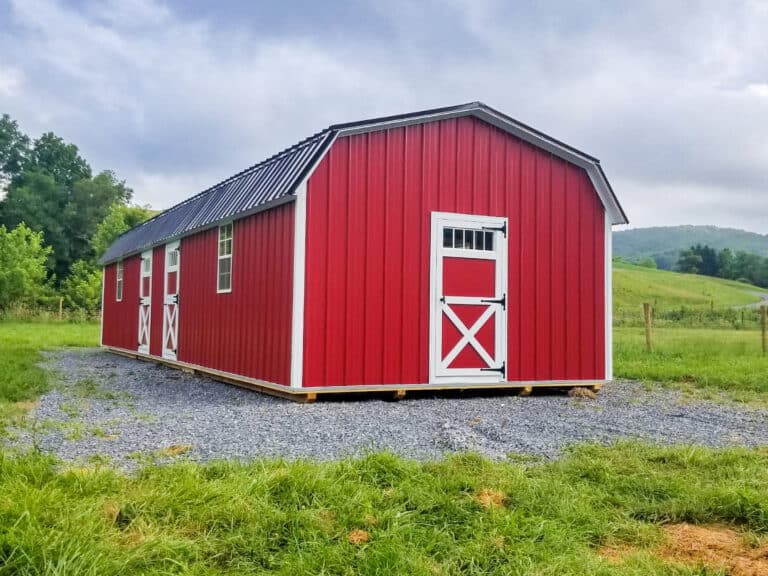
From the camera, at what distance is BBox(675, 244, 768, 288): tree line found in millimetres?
64000

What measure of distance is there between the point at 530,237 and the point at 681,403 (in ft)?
8.91

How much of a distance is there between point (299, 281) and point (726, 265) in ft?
225

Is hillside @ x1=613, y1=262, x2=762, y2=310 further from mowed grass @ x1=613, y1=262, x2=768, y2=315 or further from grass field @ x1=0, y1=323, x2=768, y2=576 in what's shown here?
grass field @ x1=0, y1=323, x2=768, y2=576

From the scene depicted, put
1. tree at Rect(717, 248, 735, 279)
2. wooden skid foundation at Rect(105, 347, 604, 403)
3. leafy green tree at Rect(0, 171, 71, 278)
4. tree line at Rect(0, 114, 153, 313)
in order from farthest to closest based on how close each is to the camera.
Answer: tree at Rect(717, 248, 735, 279), leafy green tree at Rect(0, 171, 71, 278), tree line at Rect(0, 114, 153, 313), wooden skid foundation at Rect(105, 347, 604, 403)

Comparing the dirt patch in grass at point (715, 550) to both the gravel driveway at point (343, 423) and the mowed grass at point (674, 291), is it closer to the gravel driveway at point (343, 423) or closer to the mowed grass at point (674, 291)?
the gravel driveway at point (343, 423)

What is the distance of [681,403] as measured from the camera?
7.97 m

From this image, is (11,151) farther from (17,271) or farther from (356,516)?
(356,516)

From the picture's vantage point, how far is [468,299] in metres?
8.29

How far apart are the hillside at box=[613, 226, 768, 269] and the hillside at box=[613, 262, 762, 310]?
57417mm

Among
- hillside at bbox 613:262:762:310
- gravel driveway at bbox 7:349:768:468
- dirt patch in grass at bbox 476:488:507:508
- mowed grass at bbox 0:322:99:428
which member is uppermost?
hillside at bbox 613:262:762:310

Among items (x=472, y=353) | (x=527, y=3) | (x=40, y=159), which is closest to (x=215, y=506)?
(x=472, y=353)

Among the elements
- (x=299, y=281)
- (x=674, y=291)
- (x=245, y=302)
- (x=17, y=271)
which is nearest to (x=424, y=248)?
(x=299, y=281)

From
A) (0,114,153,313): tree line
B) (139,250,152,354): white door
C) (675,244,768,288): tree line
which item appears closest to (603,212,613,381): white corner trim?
(139,250,152,354): white door

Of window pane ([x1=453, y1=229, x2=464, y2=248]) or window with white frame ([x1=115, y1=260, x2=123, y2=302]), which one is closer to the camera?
window pane ([x1=453, y1=229, x2=464, y2=248])
